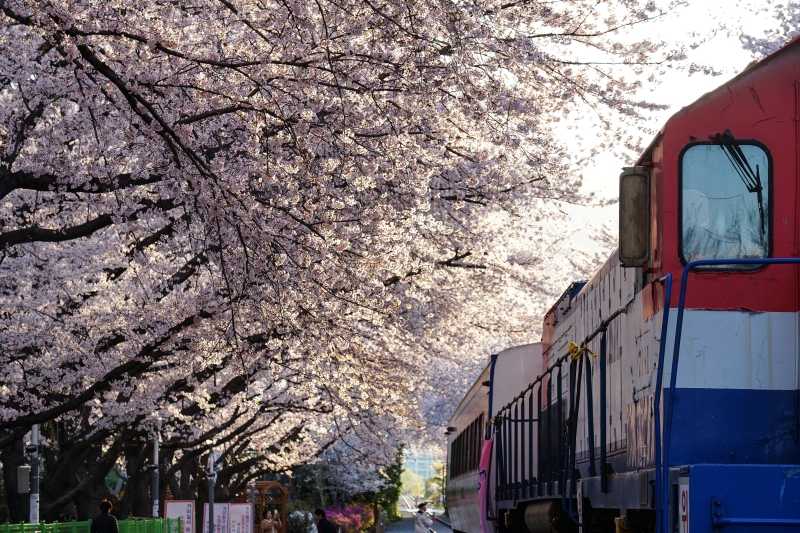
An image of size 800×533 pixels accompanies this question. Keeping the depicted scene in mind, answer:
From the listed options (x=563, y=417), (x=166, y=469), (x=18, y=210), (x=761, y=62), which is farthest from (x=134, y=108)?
(x=166, y=469)

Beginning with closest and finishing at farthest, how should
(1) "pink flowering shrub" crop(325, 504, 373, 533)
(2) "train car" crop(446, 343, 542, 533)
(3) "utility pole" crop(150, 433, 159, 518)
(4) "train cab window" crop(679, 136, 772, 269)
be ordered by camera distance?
(4) "train cab window" crop(679, 136, 772, 269) → (2) "train car" crop(446, 343, 542, 533) → (3) "utility pole" crop(150, 433, 159, 518) → (1) "pink flowering shrub" crop(325, 504, 373, 533)

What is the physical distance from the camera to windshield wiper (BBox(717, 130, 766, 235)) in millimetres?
6324

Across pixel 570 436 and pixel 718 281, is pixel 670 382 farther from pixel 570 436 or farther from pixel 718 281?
pixel 570 436

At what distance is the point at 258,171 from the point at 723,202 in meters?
6.96

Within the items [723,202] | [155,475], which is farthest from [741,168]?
[155,475]

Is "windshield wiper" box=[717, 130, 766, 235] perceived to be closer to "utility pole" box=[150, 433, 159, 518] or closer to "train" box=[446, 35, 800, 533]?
"train" box=[446, 35, 800, 533]

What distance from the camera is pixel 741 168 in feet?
20.8

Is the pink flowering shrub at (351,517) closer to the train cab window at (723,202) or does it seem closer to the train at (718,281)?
the train at (718,281)

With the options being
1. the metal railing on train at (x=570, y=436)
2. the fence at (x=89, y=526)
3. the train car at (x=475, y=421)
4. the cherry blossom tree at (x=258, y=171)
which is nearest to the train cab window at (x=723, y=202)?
the metal railing on train at (x=570, y=436)

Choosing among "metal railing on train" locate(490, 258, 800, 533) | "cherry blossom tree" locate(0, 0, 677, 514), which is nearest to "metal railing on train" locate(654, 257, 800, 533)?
"metal railing on train" locate(490, 258, 800, 533)

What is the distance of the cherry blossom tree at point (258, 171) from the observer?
10453 millimetres

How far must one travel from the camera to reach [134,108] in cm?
964

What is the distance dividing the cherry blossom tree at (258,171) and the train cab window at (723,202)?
3.28 metres

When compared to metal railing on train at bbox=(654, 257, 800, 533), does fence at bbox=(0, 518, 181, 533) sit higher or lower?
lower
